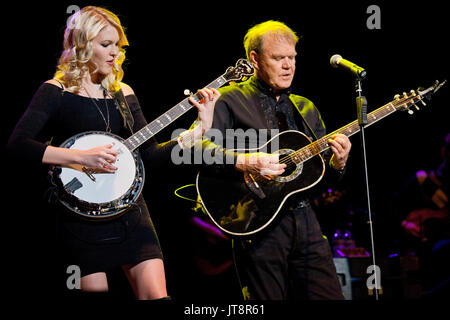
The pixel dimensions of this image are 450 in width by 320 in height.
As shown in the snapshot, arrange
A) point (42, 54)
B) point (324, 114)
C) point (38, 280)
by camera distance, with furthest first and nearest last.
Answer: point (324, 114) → point (42, 54) → point (38, 280)

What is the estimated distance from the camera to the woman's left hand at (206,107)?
9.98 feet

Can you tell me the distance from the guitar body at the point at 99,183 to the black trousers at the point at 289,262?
0.84 metres

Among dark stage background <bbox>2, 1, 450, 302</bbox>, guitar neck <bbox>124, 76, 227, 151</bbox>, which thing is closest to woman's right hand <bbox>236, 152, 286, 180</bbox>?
guitar neck <bbox>124, 76, 227, 151</bbox>

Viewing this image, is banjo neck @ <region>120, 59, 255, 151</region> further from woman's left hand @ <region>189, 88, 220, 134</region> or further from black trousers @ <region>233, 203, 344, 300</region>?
black trousers @ <region>233, 203, 344, 300</region>

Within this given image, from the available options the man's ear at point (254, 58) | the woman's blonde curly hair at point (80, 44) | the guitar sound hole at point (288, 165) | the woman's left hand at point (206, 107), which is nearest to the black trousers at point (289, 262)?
the guitar sound hole at point (288, 165)

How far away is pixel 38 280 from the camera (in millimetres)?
3354

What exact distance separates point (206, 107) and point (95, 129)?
29.2 inches

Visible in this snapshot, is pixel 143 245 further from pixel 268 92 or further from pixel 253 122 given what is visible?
pixel 268 92

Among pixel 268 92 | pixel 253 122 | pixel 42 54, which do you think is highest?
pixel 42 54

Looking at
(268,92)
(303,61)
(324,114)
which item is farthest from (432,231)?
(268,92)

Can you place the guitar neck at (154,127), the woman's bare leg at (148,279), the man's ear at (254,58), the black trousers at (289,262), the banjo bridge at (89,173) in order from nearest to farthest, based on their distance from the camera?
the woman's bare leg at (148,279), the banjo bridge at (89,173), the guitar neck at (154,127), the black trousers at (289,262), the man's ear at (254,58)

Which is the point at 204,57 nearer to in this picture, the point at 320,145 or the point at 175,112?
the point at 175,112

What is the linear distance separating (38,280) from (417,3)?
471 centimetres

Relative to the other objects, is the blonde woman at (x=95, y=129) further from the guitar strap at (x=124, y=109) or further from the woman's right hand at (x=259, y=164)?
the woman's right hand at (x=259, y=164)
